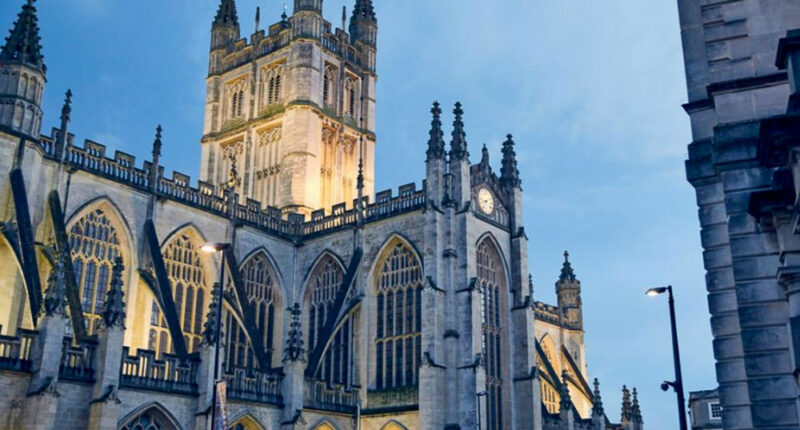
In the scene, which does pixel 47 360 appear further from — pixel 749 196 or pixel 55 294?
pixel 749 196

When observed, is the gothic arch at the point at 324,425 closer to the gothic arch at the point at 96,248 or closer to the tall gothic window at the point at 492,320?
the tall gothic window at the point at 492,320

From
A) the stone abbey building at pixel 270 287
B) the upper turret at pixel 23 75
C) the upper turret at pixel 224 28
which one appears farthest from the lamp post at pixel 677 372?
the upper turret at pixel 224 28

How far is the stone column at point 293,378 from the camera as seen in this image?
34094 mm

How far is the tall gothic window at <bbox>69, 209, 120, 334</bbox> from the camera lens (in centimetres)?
3481

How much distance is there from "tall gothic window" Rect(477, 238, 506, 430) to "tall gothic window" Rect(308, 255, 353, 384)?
269 inches

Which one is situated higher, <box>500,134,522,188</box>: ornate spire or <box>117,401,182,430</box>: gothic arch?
<box>500,134,522,188</box>: ornate spire

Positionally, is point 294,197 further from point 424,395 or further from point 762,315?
point 762,315

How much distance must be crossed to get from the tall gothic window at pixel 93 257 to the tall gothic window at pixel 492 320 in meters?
17.6

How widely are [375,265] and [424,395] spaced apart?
26.1ft

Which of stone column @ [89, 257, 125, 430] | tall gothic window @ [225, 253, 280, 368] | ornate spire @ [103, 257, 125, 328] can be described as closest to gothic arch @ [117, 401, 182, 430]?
stone column @ [89, 257, 125, 430]

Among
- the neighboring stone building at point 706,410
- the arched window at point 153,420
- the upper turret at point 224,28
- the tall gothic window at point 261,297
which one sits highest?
the upper turret at point 224,28

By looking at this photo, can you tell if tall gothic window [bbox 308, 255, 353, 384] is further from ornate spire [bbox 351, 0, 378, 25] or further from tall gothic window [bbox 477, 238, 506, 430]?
ornate spire [bbox 351, 0, 378, 25]

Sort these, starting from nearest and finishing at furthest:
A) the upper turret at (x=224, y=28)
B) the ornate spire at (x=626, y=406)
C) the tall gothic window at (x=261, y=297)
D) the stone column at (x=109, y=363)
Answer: the stone column at (x=109, y=363) < the tall gothic window at (x=261, y=297) < the ornate spire at (x=626, y=406) < the upper turret at (x=224, y=28)

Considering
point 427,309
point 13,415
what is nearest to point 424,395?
point 427,309
